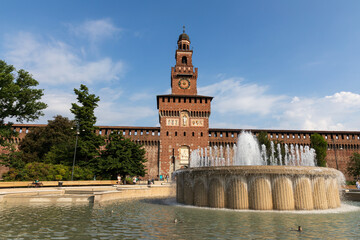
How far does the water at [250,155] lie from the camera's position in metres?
21.7

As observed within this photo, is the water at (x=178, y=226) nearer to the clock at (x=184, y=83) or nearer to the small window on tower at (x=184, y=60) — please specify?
the clock at (x=184, y=83)

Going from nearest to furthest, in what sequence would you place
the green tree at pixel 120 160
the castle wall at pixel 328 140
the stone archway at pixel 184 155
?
1. the green tree at pixel 120 160
2. the stone archway at pixel 184 155
3. the castle wall at pixel 328 140

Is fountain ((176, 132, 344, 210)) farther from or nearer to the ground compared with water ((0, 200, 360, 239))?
farther from the ground

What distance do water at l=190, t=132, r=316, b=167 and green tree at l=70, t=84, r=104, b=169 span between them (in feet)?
45.0

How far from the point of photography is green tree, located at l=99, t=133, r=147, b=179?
83.4ft

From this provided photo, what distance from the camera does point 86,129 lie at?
29.6 meters

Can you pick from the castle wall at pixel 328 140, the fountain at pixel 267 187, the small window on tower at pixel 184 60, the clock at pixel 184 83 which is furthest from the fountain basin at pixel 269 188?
the small window on tower at pixel 184 60

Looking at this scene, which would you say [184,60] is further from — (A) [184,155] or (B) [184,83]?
(A) [184,155]

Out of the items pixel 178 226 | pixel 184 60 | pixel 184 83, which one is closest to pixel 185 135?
pixel 184 83

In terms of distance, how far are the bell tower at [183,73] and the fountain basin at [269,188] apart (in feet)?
119

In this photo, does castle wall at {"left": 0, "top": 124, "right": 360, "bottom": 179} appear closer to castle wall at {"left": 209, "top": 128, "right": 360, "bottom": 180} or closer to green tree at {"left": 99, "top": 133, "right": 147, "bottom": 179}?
castle wall at {"left": 209, "top": 128, "right": 360, "bottom": 180}

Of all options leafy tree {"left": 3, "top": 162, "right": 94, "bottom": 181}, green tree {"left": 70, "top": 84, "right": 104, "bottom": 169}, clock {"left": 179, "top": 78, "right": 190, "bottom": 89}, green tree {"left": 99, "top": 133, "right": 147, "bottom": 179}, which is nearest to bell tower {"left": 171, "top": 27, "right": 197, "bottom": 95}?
clock {"left": 179, "top": 78, "right": 190, "bottom": 89}

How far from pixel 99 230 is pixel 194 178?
6301mm

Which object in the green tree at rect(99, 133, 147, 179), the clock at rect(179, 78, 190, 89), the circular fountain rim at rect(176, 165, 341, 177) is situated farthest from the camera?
the clock at rect(179, 78, 190, 89)
